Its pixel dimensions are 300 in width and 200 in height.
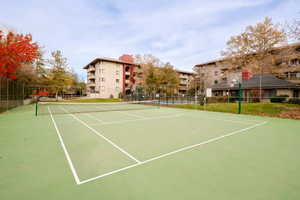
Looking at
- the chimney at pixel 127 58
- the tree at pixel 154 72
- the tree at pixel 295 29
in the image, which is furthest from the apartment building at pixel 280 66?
the chimney at pixel 127 58

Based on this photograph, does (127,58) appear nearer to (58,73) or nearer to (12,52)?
(58,73)

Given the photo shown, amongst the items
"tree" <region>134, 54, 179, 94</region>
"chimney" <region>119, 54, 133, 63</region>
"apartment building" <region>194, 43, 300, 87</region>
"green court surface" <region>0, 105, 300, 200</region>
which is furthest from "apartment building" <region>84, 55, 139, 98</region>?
"green court surface" <region>0, 105, 300, 200</region>

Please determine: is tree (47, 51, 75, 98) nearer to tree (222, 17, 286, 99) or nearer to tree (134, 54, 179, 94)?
tree (134, 54, 179, 94)

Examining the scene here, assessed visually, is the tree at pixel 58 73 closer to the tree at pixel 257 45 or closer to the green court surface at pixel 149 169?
the green court surface at pixel 149 169

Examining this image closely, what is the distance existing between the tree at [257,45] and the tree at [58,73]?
2552cm

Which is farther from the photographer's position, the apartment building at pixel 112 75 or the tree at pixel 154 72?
the apartment building at pixel 112 75

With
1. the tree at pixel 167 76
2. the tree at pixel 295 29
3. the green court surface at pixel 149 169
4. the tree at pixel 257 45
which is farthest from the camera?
the tree at pixel 167 76

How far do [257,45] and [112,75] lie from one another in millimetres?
27154

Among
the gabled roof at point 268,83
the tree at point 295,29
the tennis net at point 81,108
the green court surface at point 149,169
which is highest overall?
the tree at point 295,29

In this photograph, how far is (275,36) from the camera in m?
13.3

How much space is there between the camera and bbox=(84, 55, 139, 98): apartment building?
29062 mm

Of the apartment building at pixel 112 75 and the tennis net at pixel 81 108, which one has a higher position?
the apartment building at pixel 112 75

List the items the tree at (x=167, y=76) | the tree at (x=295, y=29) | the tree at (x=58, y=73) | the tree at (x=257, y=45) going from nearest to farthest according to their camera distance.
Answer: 1. the tree at (x=295, y=29)
2. the tree at (x=257, y=45)
3. the tree at (x=58, y=73)
4. the tree at (x=167, y=76)

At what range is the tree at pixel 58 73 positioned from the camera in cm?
2114
